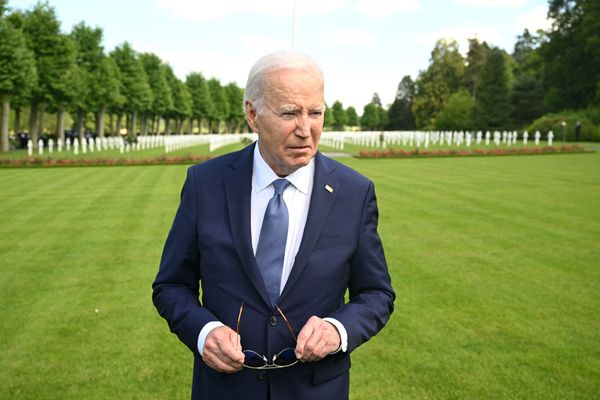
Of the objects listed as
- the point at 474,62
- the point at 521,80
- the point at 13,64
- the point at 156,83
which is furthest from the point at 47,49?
the point at 474,62

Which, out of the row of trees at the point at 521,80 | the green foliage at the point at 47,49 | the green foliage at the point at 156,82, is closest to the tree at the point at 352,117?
the row of trees at the point at 521,80

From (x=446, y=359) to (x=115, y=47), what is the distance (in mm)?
65725

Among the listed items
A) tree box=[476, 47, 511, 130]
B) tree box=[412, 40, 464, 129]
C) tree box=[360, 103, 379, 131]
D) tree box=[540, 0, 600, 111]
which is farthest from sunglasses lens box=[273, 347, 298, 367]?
tree box=[360, 103, 379, 131]

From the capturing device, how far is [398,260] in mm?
8805

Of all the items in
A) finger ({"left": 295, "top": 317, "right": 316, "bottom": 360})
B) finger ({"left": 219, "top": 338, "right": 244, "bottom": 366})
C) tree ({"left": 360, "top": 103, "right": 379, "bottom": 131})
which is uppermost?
tree ({"left": 360, "top": 103, "right": 379, "bottom": 131})

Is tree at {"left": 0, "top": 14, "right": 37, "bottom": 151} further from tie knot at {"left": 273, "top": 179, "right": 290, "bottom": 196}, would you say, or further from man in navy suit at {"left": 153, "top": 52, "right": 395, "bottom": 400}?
tie knot at {"left": 273, "top": 179, "right": 290, "bottom": 196}

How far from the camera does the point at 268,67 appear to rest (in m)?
2.09

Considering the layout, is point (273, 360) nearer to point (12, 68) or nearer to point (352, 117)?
point (12, 68)

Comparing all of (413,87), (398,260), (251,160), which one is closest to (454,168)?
(398,260)

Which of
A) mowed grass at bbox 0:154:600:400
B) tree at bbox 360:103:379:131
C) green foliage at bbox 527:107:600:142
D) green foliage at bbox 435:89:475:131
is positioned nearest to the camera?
mowed grass at bbox 0:154:600:400

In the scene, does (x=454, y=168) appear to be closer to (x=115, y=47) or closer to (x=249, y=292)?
(x=249, y=292)

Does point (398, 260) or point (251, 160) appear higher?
point (251, 160)

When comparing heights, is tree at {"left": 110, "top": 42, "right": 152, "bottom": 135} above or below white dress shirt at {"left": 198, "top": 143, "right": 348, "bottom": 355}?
above

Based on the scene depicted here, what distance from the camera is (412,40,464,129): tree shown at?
307ft
